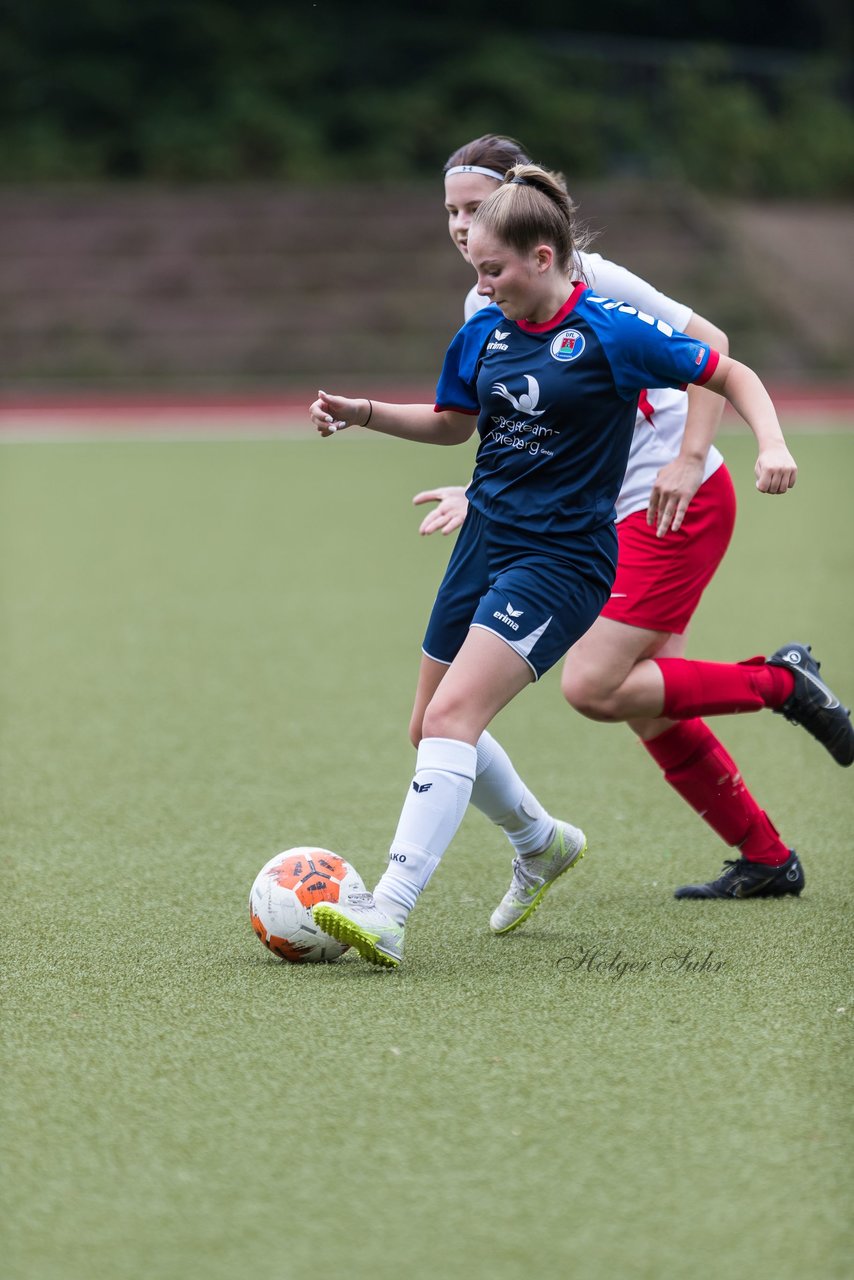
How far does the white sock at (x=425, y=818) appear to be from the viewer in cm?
361

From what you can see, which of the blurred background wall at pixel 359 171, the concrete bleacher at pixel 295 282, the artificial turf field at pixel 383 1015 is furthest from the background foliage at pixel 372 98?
the artificial turf field at pixel 383 1015

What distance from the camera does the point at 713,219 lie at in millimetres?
29109

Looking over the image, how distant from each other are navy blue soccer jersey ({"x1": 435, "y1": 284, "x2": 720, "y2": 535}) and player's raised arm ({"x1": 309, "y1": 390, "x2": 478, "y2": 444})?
162mm

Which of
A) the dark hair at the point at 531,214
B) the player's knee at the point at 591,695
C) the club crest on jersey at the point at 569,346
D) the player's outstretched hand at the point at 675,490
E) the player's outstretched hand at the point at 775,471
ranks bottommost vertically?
the player's knee at the point at 591,695

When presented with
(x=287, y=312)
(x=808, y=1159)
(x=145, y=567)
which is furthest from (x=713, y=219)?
(x=808, y=1159)

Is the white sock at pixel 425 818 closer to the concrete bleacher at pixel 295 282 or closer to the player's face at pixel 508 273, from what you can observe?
the player's face at pixel 508 273

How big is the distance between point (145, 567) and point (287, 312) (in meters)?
17.2

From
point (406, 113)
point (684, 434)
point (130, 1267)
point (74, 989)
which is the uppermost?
point (406, 113)

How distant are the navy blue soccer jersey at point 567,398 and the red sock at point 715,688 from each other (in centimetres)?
55

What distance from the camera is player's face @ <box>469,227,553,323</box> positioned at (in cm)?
356

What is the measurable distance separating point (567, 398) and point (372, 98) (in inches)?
1310

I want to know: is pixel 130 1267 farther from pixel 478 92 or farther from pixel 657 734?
pixel 478 92

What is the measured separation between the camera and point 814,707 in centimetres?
424
